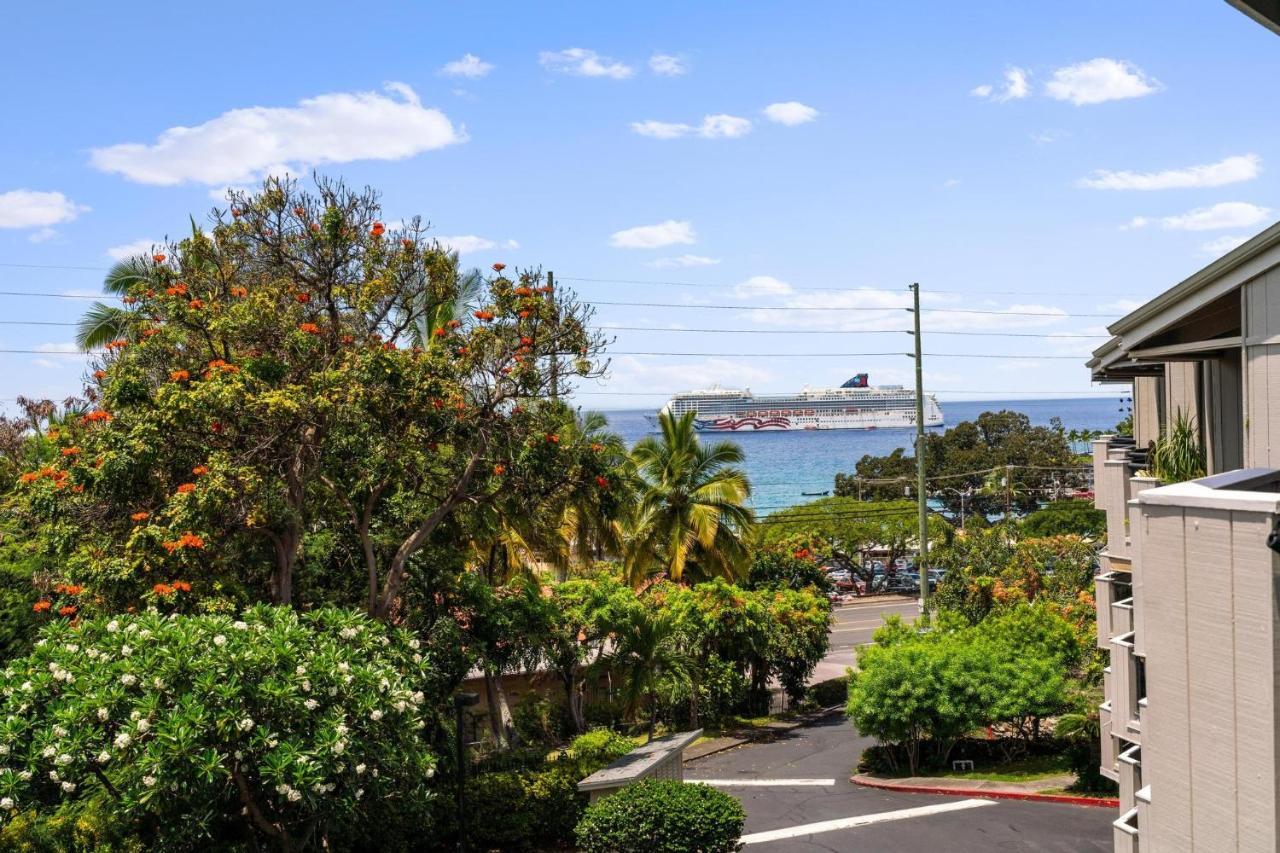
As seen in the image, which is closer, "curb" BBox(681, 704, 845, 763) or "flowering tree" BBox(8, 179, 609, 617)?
"flowering tree" BBox(8, 179, 609, 617)

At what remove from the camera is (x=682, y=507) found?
3184 centimetres

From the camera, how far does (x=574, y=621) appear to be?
23.4 m

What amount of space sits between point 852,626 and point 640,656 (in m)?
26.2

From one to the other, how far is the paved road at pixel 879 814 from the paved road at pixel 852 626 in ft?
25.1

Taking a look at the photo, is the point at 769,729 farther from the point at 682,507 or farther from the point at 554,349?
the point at 554,349

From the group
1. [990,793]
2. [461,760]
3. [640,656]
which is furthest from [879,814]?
[461,760]

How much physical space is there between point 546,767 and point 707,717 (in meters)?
11.5

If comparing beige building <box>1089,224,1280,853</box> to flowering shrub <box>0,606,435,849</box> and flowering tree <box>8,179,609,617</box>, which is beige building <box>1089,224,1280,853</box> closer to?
flowering shrub <box>0,606,435,849</box>

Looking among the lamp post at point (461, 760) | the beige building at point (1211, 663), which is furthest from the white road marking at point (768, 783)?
the beige building at point (1211, 663)

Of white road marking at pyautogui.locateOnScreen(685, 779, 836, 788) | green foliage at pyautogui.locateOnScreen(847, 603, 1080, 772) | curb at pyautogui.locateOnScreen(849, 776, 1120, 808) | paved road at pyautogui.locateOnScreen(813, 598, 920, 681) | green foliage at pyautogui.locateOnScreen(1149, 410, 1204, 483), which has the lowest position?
paved road at pyautogui.locateOnScreen(813, 598, 920, 681)

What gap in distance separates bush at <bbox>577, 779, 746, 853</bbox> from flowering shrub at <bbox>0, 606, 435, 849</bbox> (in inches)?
98.5

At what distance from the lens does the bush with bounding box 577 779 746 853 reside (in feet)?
45.2

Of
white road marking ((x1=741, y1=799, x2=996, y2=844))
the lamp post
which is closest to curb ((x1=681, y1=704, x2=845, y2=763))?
white road marking ((x1=741, y1=799, x2=996, y2=844))

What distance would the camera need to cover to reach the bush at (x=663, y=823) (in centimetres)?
1377
